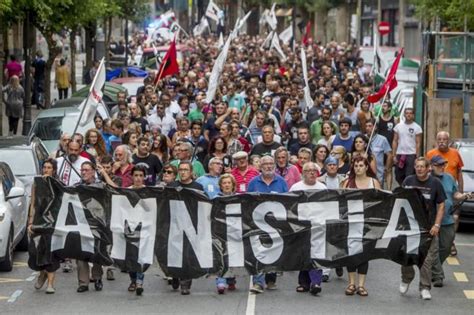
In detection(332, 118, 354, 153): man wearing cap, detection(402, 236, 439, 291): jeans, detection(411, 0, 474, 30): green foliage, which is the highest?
detection(411, 0, 474, 30): green foliage

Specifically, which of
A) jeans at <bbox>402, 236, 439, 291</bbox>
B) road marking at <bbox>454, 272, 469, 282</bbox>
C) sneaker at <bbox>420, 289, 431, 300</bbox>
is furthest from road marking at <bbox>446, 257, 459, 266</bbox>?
sneaker at <bbox>420, 289, 431, 300</bbox>

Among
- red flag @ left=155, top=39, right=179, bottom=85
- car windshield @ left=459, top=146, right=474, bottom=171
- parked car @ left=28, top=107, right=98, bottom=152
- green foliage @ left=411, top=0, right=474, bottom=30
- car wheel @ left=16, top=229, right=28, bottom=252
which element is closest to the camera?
car wheel @ left=16, top=229, right=28, bottom=252

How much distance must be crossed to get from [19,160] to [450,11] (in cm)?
1564

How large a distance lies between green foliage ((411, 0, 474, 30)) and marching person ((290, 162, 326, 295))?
619 inches

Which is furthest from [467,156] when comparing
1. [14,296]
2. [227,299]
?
[14,296]

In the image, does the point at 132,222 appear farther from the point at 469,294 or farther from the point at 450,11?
the point at 450,11

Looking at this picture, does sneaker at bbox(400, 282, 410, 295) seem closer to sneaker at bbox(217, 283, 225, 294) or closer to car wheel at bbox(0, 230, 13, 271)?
sneaker at bbox(217, 283, 225, 294)

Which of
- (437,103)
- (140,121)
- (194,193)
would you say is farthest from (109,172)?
(437,103)

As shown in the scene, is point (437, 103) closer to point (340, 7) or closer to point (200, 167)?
point (200, 167)

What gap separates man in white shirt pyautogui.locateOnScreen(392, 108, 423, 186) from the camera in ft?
70.0

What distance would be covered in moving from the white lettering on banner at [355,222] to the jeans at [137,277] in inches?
85.0

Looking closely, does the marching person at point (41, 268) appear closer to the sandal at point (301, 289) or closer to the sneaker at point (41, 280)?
the sneaker at point (41, 280)

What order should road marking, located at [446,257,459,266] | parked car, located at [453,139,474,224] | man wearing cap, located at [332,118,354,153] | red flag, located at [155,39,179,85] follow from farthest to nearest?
red flag, located at [155,39,179,85]
man wearing cap, located at [332,118,354,153]
parked car, located at [453,139,474,224]
road marking, located at [446,257,459,266]

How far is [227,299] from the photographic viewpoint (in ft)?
45.1
